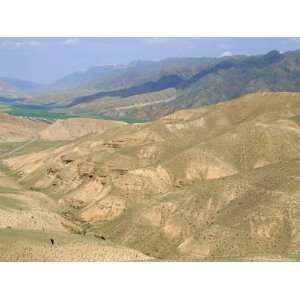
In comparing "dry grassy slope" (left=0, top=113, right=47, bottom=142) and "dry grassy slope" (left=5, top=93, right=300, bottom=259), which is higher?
"dry grassy slope" (left=0, top=113, right=47, bottom=142)

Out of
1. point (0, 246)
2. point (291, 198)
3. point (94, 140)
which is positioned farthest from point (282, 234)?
point (94, 140)

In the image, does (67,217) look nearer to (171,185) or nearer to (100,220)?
(100,220)

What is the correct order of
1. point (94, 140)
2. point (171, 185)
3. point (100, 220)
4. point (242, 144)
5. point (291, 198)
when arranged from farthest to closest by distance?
point (94, 140) → point (242, 144) → point (171, 185) → point (100, 220) → point (291, 198)

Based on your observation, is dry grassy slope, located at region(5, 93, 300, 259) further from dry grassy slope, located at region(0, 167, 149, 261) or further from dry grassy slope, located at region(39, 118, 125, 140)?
dry grassy slope, located at region(39, 118, 125, 140)

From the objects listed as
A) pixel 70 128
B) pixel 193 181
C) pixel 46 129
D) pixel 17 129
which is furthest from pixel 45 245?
pixel 17 129

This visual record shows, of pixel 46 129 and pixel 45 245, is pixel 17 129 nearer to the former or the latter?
pixel 46 129

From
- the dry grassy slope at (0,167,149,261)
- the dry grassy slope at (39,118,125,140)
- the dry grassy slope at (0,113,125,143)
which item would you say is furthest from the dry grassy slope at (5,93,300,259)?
the dry grassy slope at (0,113,125,143)

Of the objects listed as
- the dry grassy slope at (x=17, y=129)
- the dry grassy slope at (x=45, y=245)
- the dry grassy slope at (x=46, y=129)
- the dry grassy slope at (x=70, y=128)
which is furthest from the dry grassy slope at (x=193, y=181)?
the dry grassy slope at (x=17, y=129)

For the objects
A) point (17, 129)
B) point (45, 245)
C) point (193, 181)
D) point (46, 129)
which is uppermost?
point (46, 129)
